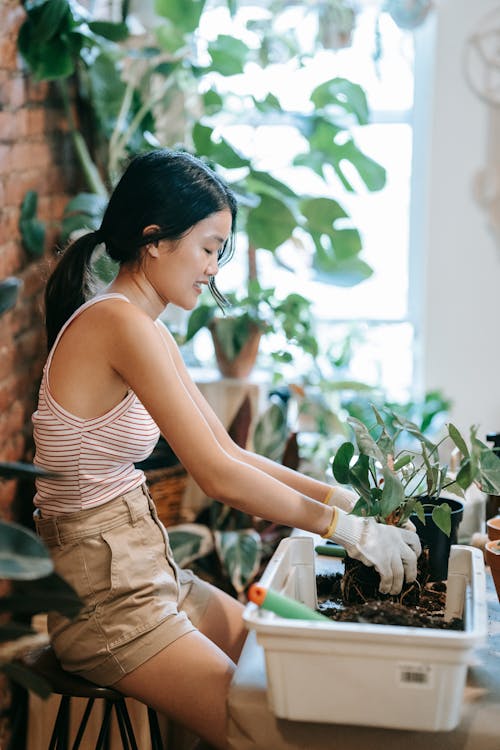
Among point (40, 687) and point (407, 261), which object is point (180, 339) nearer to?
point (407, 261)

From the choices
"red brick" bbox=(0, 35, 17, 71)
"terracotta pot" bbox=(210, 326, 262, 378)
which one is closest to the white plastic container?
"red brick" bbox=(0, 35, 17, 71)

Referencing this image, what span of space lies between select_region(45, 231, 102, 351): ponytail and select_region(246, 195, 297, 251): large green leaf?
120 centimetres

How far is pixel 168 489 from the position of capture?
2.53 meters

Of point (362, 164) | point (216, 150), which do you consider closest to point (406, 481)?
point (216, 150)

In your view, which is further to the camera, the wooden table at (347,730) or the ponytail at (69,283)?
the ponytail at (69,283)

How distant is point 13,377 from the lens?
7.57ft

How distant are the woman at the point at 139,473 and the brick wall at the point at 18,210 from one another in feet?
2.02

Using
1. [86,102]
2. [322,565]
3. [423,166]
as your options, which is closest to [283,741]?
[322,565]

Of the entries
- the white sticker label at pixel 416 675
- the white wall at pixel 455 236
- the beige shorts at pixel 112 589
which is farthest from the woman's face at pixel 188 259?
the white wall at pixel 455 236

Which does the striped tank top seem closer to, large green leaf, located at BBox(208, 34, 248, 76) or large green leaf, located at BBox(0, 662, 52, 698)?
large green leaf, located at BBox(0, 662, 52, 698)

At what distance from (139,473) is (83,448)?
0.15 m

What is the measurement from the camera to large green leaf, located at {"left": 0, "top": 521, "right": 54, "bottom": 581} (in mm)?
986

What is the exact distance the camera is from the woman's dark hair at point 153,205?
1.47 meters

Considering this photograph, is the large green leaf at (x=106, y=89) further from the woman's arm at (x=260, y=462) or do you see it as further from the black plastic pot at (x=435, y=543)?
the black plastic pot at (x=435, y=543)
